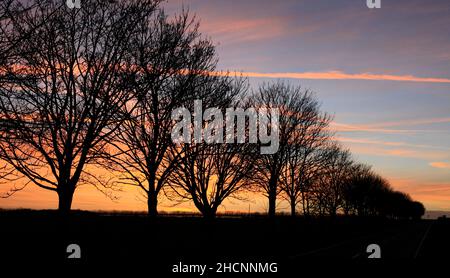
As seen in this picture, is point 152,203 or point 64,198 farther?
point 152,203

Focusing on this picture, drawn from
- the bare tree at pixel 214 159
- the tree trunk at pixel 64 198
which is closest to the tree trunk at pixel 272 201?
the bare tree at pixel 214 159

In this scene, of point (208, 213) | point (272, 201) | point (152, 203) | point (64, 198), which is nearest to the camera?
point (64, 198)

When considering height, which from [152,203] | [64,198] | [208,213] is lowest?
[208,213]

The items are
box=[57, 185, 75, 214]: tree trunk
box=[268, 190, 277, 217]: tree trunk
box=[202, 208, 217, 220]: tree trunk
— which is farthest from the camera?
box=[268, 190, 277, 217]: tree trunk

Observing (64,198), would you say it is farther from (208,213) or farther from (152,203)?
(208,213)

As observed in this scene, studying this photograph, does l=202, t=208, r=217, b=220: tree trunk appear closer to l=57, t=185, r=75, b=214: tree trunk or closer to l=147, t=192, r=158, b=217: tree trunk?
l=147, t=192, r=158, b=217: tree trunk

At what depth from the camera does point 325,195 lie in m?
63.4

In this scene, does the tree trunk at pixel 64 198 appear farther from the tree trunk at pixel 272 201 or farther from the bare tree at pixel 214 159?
the tree trunk at pixel 272 201

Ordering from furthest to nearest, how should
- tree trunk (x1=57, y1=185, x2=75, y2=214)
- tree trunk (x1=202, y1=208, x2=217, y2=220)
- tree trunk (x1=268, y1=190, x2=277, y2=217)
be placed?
tree trunk (x1=268, y1=190, x2=277, y2=217) → tree trunk (x1=202, y1=208, x2=217, y2=220) → tree trunk (x1=57, y1=185, x2=75, y2=214)

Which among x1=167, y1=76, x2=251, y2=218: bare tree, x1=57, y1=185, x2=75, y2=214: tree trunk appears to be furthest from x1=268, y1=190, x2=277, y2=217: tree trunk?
x1=57, y1=185, x2=75, y2=214: tree trunk

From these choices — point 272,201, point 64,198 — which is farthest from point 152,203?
point 272,201

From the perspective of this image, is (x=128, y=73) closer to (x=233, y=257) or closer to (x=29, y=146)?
(x=29, y=146)
